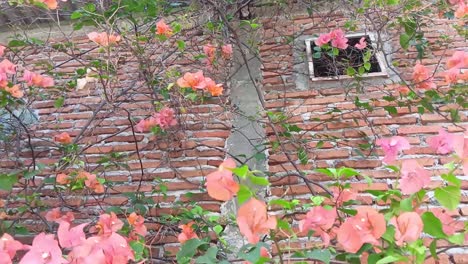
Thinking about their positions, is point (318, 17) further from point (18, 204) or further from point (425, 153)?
point (18, 204)

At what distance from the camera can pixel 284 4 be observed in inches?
131

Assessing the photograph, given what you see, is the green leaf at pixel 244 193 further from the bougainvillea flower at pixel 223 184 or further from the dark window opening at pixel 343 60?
the dark window opening at pixel 343 60

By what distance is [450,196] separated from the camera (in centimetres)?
116

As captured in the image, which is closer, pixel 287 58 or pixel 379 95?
pixel 379 95

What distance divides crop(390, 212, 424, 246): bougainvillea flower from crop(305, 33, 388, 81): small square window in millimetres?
1773

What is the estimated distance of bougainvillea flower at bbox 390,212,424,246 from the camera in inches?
43.5

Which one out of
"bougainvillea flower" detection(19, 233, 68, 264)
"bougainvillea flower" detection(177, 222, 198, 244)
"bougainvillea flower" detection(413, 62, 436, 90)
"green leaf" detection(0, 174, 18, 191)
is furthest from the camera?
"bougainvillea flower" detection(413, 62, 436, 90)

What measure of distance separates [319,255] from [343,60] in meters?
1.93

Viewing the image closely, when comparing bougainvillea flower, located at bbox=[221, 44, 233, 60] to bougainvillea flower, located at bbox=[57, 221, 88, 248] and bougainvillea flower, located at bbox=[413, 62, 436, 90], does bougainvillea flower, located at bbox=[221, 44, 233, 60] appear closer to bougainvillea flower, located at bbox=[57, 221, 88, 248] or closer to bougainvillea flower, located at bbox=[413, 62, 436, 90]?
bougainvillea flower, located at bbox=[413, 62, 436, 90]

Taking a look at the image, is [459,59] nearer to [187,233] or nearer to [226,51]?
[226,51]

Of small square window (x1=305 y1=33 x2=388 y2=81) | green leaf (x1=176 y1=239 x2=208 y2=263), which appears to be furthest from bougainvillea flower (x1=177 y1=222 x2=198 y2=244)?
small square window (x1=305 y1=33 x2=388 y2=81)

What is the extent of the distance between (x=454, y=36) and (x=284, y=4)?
1065 millimetres

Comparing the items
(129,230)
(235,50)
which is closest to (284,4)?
(235,50)

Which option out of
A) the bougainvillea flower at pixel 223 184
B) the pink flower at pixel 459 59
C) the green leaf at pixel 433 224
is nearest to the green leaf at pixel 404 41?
the pink flower at pixel 459 59
